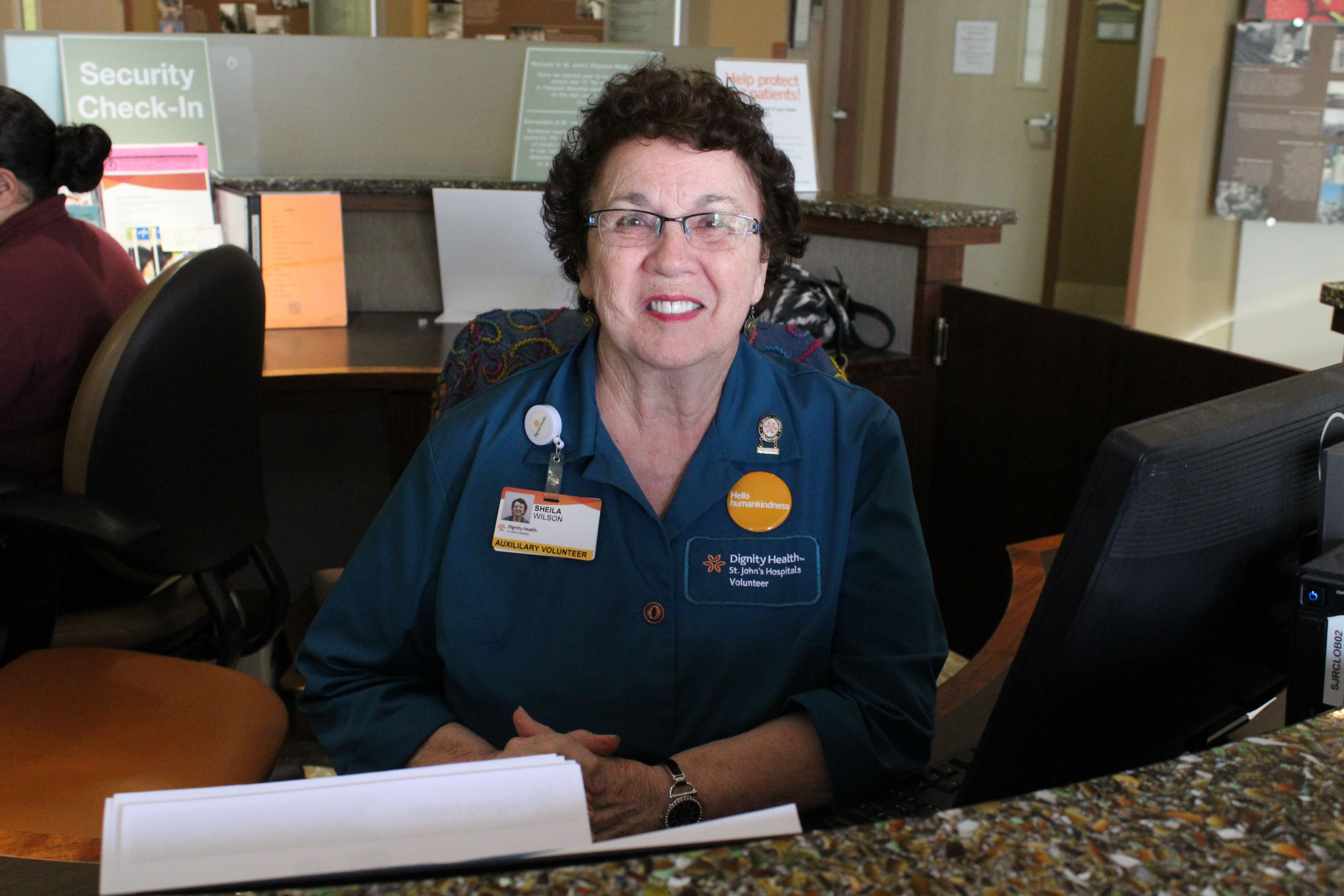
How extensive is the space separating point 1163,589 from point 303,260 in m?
2.53

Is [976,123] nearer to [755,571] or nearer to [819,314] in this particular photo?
[819,314]

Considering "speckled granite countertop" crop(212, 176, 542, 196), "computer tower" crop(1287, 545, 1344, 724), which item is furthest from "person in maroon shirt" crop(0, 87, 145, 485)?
"computer tower" crop(1287, 545, 1344, 724)

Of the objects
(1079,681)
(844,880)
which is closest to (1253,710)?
(1079,681)

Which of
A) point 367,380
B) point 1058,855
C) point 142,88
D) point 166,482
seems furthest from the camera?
point 142,88

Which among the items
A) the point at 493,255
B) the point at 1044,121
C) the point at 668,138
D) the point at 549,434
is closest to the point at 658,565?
the point at 549,434

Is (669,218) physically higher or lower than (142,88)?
lower

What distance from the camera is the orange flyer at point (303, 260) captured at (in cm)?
281

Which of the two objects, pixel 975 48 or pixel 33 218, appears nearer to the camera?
pixel 33 218

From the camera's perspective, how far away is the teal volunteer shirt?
4.10 ft

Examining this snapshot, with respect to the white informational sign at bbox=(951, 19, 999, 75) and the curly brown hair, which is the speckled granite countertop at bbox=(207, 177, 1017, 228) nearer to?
the curly brown hair

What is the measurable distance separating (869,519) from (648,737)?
342 millimetres

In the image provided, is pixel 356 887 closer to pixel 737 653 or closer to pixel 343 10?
pixel 737 653

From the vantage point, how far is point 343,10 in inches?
128

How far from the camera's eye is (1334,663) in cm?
75
